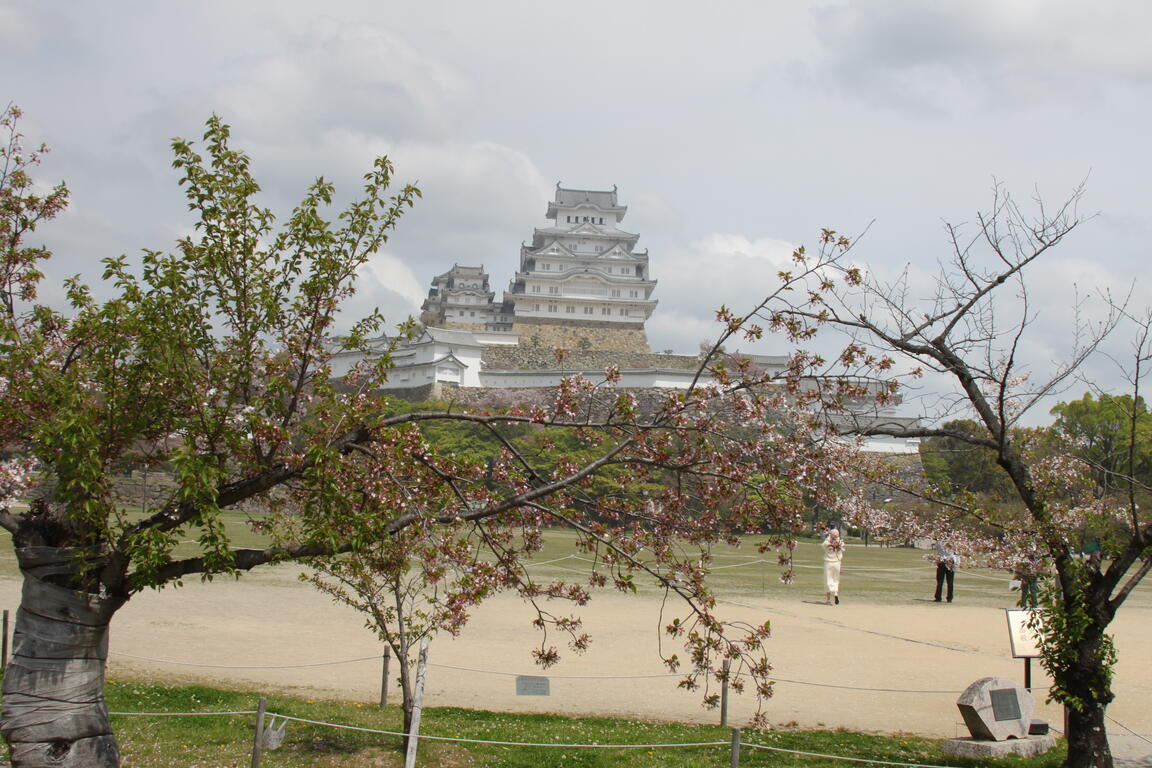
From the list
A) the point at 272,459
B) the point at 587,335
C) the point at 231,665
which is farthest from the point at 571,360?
the point at 272,459

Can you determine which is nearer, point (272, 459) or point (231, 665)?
point (272, 459)

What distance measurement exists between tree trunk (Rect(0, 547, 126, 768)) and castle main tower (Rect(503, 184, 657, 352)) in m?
46.3

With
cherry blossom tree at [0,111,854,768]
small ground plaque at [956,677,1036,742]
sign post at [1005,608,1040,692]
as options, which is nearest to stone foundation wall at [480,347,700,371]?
sign post at [1005,608,1040,692]

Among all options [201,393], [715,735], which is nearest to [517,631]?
[715,735]

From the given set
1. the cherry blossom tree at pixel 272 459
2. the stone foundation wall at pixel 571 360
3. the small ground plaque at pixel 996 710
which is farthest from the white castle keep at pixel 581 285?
the cherry blossom tree at pixel 272 459

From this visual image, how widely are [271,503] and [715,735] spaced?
3.89 meters

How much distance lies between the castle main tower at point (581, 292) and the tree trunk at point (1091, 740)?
4484cm

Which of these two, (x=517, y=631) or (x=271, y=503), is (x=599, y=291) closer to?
(x=517, y=631)

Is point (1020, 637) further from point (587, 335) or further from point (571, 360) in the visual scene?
point (587, 335)

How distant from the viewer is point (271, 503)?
4.96m

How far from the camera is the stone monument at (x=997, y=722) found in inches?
262

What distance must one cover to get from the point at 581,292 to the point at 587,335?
111 inches

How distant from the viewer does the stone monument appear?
21.8 ft

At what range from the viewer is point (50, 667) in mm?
4246
